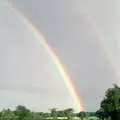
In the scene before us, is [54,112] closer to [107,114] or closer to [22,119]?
[107,114]

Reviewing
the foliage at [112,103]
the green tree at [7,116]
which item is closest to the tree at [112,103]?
the foliage at [112,103]

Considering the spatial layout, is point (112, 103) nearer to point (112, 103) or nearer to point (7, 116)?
point (112, 103)

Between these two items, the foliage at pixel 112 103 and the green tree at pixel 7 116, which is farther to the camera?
the foliage at pixel 112 103

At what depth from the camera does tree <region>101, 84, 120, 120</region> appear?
A: 4723 inches

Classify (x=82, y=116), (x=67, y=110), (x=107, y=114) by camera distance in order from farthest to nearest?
(x=67, y=110) → (x=82, y=116) → (x=107, y=114)

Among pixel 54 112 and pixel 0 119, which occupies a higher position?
pixel 54 112

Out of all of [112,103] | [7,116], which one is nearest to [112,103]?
[112,103]

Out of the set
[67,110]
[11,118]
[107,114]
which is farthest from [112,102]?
[67,110]

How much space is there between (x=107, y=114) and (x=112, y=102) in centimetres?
444

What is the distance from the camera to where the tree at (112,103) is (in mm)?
119963

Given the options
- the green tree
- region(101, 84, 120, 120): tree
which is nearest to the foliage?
region(101, 84, 120, 120): tree

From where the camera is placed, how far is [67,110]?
553 ft

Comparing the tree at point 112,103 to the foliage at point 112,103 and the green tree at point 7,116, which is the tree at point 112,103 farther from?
the green tree at point 7,116

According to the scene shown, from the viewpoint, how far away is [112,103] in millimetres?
123375
